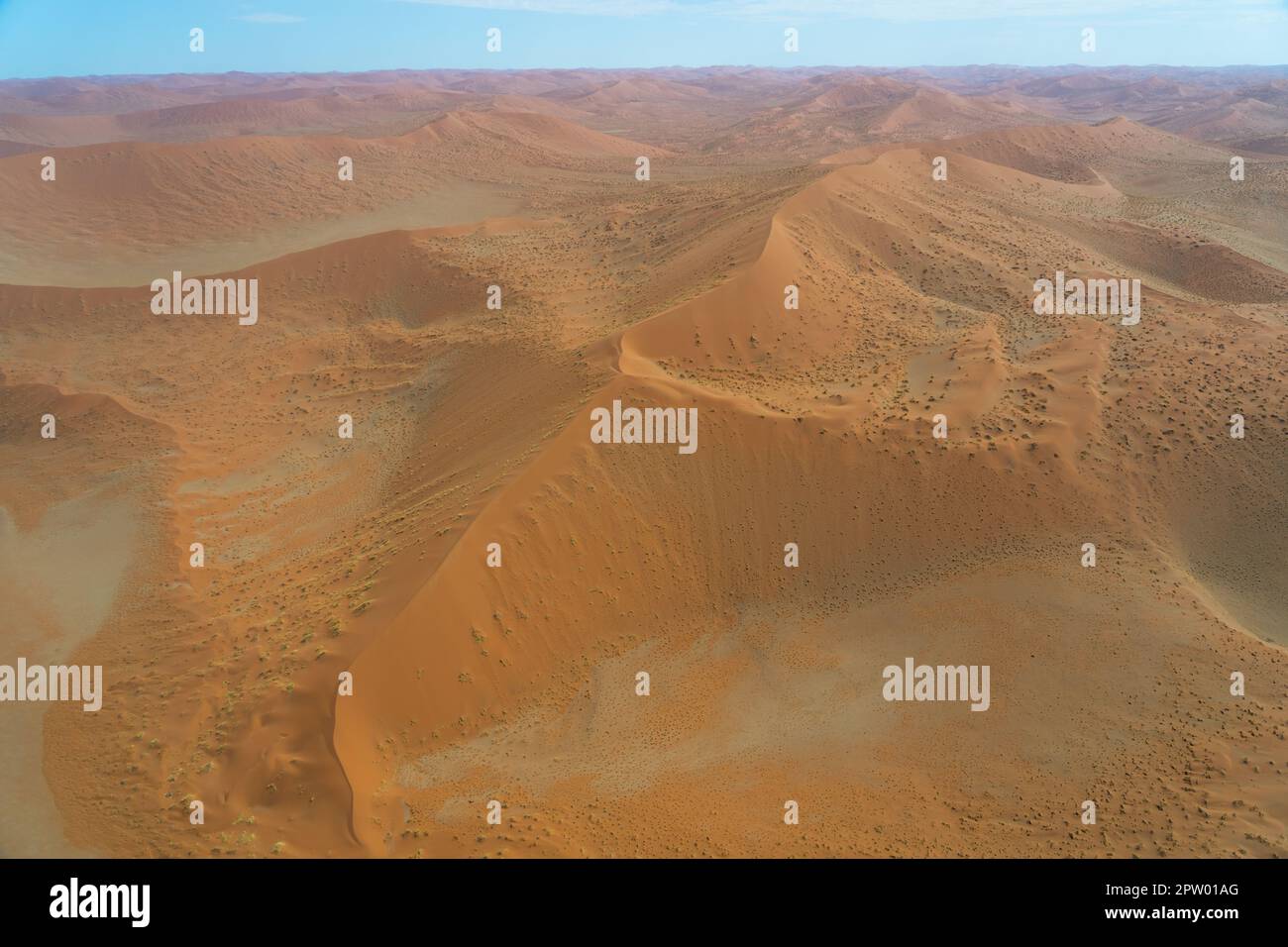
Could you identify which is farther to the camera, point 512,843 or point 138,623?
point 138,623

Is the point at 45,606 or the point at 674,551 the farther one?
the point at 45,606

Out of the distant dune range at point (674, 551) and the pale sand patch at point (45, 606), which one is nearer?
the pale sand patch at point (45, 606)

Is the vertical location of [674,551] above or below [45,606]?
above

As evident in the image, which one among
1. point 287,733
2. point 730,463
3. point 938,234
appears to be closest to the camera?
point 287,733

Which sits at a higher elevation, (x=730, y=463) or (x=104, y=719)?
(x=730, y=463)

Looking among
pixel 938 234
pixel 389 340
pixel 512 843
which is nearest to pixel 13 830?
pixel 512 843

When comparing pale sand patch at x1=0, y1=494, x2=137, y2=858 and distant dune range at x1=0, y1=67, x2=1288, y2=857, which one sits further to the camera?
distant dune range at x1=0, y1=67, x2=1288, y2=857

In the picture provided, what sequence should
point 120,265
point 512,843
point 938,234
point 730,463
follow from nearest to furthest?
1. point 512,843
2. point 730,463
3. point 938,234
4. point 120,265

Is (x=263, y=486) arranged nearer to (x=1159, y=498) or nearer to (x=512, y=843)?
(x=512, y=843)
